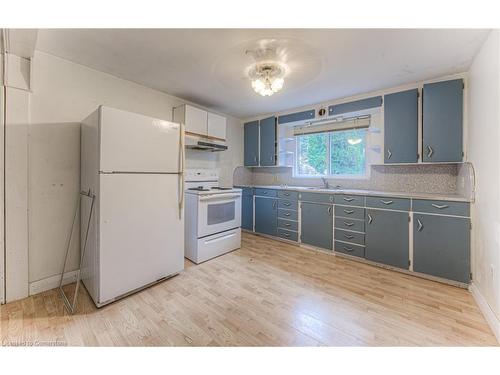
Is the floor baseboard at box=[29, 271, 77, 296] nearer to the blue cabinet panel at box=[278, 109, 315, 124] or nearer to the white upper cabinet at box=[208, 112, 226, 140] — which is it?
the white upper cabinet at box=[208, 112, 226, 140]

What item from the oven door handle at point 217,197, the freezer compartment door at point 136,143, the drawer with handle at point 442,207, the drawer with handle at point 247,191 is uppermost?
the freezer compartment door at point 136,143

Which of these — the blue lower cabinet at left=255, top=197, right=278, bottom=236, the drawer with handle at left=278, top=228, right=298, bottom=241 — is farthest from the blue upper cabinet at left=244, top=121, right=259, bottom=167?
the drawer with handle at left=278, top=228, right=298, bottom=241

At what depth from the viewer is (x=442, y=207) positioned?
86.7 inches

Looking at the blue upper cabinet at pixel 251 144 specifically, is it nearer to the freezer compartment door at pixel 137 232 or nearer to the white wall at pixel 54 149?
the freezer compartment door at pixel 137 232

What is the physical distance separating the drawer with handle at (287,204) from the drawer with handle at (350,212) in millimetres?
667

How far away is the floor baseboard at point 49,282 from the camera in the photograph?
6.41 feet

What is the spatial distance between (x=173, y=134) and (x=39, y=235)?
157 centimetres

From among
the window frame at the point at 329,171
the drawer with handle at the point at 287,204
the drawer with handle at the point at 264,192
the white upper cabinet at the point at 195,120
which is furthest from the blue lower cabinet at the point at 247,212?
the white upper cabinet at the point at 195,120

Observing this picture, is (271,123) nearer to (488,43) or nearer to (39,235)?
(488,43)

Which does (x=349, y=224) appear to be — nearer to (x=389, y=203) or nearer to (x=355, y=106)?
(x=389, y=203)

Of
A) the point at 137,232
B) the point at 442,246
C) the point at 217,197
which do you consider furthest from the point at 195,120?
the point at 442,246
